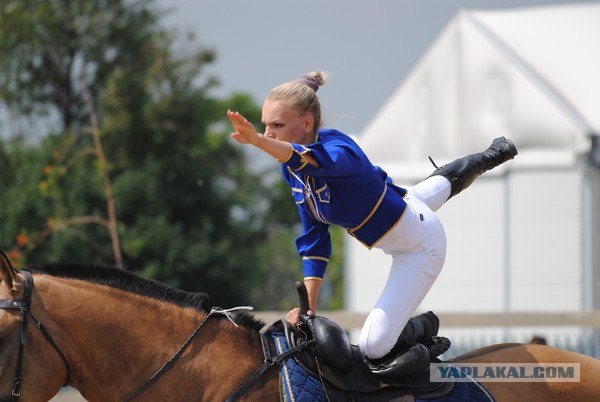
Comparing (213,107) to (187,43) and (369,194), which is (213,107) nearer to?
(187,43)

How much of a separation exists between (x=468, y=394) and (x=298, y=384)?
0.88 m

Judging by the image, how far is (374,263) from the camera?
1780 cm

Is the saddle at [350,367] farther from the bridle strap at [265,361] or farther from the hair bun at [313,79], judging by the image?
the hair bun at [313,79]

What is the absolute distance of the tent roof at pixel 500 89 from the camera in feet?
55.9

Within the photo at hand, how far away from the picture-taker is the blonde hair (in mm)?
4398

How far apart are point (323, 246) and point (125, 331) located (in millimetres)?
1156

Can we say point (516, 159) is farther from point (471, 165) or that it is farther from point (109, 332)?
point (109, 332)

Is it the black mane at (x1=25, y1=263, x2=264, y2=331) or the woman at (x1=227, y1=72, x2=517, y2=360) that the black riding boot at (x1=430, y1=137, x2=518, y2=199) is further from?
the black mane at (x1=25, y1=263, x2=264, y2=331)

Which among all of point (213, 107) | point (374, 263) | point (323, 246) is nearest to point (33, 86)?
point (213, 107)

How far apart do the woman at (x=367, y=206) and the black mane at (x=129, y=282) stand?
47cm

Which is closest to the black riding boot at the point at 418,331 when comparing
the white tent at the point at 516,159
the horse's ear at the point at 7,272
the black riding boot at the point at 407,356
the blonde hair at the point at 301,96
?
the black riding boot at the point at 407,356

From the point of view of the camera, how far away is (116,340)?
4.19 m

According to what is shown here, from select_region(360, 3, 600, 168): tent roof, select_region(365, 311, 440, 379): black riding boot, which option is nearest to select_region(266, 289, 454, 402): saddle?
select_region(365, 311, 440, 379): black riding boot

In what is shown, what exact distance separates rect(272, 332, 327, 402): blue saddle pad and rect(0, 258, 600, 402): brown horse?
0.16 ft
